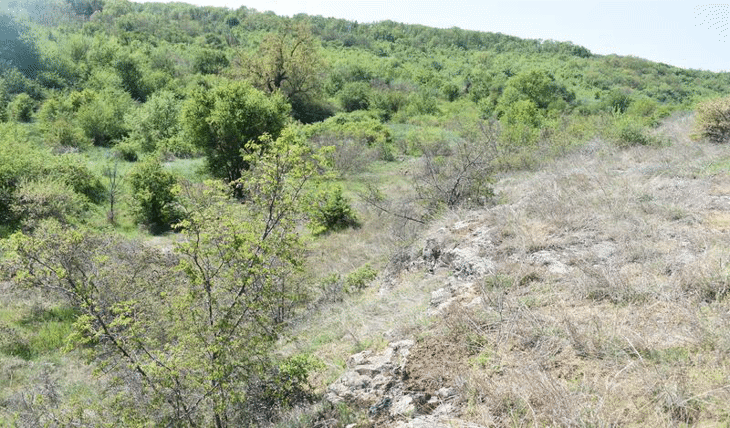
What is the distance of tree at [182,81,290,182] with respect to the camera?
808 inches

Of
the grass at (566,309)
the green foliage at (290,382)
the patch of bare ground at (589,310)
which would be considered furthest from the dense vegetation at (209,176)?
the patch of bare ground at (589,310)

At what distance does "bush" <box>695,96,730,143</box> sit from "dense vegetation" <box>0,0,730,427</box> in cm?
6

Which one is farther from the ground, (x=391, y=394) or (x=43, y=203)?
(x=391, y=394)

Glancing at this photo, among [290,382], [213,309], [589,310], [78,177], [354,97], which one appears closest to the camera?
[589,310]

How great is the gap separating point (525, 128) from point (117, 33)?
6015 centimetres

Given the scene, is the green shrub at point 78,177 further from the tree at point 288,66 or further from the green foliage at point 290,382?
the tree at point 288,66

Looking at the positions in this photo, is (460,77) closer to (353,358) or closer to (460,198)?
(460,198)

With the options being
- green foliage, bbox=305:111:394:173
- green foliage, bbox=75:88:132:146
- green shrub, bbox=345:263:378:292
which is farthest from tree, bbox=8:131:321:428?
green foliage, bbox=75:88:132:146

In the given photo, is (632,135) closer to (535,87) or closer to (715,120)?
(715,120)

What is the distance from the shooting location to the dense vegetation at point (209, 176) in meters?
4.86

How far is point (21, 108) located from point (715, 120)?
128ft

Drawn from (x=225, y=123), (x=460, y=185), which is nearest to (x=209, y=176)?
(x=225, y=123)

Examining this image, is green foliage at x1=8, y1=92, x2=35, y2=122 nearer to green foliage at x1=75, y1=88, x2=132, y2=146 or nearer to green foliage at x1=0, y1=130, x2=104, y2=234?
green foliage at x1=75, y1=88, x2=132, y2=146

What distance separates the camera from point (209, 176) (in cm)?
2189
